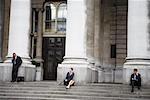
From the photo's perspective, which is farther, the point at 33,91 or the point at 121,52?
the point at 121,52

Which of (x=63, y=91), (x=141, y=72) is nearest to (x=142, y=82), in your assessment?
(x=141, y=72)

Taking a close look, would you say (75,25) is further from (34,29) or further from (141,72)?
(34,29)

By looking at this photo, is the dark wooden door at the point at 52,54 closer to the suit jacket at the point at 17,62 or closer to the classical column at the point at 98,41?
the classical column at the point at 98,41

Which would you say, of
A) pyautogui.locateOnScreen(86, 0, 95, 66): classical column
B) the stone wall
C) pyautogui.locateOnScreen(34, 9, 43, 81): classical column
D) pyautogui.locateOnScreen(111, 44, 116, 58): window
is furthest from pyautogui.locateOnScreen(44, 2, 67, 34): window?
pyautogui.locateOnScreen(111, 44, 116, 58): window

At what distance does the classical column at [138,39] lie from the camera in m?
24.5

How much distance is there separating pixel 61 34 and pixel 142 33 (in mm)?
9448

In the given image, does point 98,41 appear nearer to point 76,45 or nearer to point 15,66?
point 76,45

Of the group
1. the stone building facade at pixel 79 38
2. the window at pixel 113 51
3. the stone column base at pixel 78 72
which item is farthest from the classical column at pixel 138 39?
the window at pixel 113 51

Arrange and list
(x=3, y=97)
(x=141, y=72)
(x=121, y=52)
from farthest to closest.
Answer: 1. (x=121, y=52)
2. (x=141, y=72)
3. (x=3, y=97)

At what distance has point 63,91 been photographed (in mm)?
22766

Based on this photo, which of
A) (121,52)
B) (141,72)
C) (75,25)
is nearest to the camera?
(141,72)

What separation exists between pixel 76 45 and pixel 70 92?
437 centimetres

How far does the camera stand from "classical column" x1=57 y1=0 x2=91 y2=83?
998 inches

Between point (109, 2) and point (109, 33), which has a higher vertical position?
point (109, 2)
